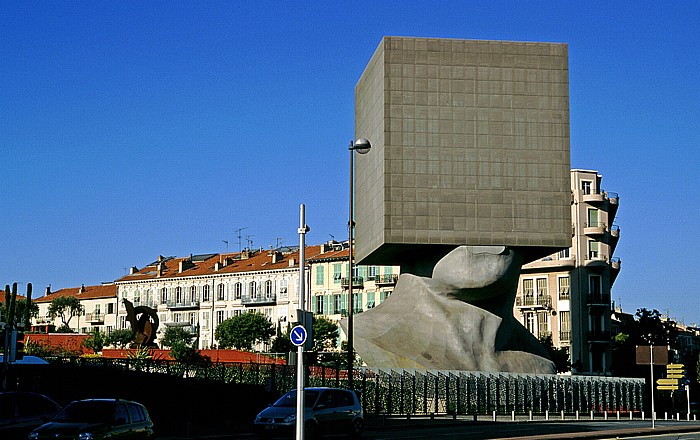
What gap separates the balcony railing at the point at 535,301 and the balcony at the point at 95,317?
59386 mm

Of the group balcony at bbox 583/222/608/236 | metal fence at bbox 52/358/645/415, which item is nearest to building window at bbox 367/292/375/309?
balcony at bbox 583/222/608/236

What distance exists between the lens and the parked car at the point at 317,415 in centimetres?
2894

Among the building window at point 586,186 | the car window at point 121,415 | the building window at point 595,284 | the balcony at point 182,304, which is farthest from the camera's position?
the balcony at point 182,304

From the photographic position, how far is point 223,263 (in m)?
131

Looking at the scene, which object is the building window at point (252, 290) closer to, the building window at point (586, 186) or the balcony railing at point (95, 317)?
the balcony railing at point (95, 317)

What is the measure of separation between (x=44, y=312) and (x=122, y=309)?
17.9 meters

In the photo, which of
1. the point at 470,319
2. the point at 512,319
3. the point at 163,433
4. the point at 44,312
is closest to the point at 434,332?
the point at 470,319

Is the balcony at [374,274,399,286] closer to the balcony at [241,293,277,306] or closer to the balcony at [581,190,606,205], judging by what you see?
the balcony at [241,293,277,306]

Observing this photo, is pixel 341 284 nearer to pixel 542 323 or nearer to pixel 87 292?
pixel 542 323

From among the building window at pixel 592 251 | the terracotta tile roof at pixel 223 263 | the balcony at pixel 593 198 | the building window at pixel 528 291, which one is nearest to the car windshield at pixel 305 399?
the building window at pixel 528 291

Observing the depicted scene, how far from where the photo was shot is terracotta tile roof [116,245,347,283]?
123m

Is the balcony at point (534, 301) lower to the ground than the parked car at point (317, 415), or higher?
higher

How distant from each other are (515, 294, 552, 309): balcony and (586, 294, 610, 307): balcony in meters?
3.96

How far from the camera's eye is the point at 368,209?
71.5 m
